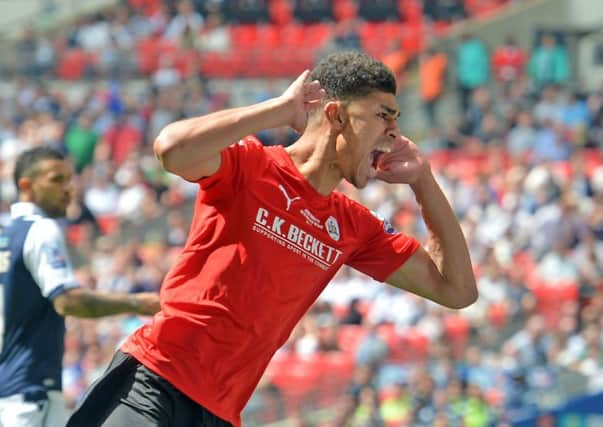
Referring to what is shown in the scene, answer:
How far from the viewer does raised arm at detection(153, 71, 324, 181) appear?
471cm

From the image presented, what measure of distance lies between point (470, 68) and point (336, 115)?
16637 mm

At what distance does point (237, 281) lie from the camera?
201 inches

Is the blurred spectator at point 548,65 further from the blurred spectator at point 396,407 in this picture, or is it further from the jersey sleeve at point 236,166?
the jersey sleeve at point 236,166

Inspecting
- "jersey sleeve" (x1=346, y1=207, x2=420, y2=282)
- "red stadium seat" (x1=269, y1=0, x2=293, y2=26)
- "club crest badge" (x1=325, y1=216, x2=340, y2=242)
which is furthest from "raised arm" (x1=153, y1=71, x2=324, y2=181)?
"red stadium seat" (x1=269, y1=0, x2=293, y2=26)

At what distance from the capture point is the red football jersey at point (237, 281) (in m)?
5.11

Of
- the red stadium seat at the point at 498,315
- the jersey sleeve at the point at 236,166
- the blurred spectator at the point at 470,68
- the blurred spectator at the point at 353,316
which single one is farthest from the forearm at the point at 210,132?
the blurred spectator at the point at 470,68

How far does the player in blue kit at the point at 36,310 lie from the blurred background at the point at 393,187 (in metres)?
5.73

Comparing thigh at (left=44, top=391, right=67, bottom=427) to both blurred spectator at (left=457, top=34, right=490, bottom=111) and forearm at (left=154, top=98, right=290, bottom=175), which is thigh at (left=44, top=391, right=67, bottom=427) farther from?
blurred spectator at (left=457, top=34, right=490, bottom=111)

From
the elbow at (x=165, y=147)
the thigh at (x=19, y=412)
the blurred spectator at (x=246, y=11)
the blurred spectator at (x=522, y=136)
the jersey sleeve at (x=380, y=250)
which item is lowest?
the thigh at (x=19, y=412)

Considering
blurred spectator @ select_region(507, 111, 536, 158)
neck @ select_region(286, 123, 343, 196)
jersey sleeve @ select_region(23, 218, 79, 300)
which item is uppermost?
blurred spectator @ select_region(507, 111, 536, 158)

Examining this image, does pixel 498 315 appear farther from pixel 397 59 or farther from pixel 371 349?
pixel 397 59

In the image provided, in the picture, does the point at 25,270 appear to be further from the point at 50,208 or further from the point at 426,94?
the point at 426,94

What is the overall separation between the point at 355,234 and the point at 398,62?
1724cm

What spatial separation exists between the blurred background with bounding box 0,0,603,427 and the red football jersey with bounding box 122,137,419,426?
6414mm
